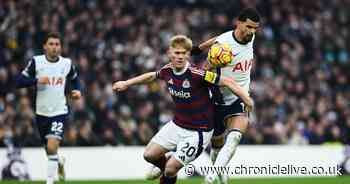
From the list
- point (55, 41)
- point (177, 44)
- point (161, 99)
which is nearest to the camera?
point (177, 44)

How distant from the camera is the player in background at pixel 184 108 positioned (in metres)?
12.0

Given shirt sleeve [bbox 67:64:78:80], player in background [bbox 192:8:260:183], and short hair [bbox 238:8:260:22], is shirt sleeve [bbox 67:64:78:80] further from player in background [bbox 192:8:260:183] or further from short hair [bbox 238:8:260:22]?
short hair [bbox 238:8:260:22]

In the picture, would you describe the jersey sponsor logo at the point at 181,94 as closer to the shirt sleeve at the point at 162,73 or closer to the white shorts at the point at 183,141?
the shirt sleeve at the point at 162,73

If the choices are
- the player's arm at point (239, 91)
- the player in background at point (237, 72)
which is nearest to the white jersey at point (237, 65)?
the player in background at point (237, 72)

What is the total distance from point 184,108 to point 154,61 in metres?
12.6

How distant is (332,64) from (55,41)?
15.1 m

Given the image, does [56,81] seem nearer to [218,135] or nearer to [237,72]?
[218,135]

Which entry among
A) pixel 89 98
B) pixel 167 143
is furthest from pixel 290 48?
pixel 167 143

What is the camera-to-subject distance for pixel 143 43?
25.2 meters

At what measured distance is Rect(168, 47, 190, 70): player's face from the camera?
12000mm

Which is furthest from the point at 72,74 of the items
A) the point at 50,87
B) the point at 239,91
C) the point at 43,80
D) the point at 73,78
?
the point at 239,91

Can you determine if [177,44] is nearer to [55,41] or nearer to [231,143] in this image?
[231,143]

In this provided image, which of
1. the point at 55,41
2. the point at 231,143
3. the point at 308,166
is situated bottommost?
the point at 308,166

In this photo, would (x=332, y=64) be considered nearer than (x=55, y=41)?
No
